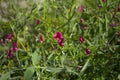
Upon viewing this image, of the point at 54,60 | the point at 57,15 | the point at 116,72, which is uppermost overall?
the point at 57,15

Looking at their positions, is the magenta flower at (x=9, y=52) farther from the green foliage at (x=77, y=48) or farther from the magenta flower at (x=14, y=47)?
the magenta flower at (x=14, y=47)

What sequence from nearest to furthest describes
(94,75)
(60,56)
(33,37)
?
(60,56)
(94,75)
(33,37)

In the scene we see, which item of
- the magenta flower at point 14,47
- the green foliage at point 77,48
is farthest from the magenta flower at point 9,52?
the magenta flower at point 14,47

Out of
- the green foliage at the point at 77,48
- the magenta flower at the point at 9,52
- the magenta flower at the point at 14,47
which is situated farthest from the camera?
the magenta flower at the point at 9,52

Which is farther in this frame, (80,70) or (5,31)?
(5,31)

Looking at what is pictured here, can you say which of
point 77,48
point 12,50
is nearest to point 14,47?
point 12,50

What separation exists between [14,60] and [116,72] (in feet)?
1.98

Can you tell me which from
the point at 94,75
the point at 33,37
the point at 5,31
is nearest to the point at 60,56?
the point at 94,75

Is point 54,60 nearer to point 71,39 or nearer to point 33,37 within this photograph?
point 71,39

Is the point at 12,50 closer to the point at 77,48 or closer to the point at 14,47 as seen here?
the point at 14,47

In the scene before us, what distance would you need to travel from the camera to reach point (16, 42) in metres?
1.74

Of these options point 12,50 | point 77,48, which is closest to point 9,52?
point 12,50

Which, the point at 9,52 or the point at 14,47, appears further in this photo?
the point at 9,52

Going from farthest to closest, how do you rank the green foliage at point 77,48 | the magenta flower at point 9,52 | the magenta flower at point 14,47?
the magenta flower at point 9,52, the magenta flower at point 14,47, the green foliage at point 77,48
